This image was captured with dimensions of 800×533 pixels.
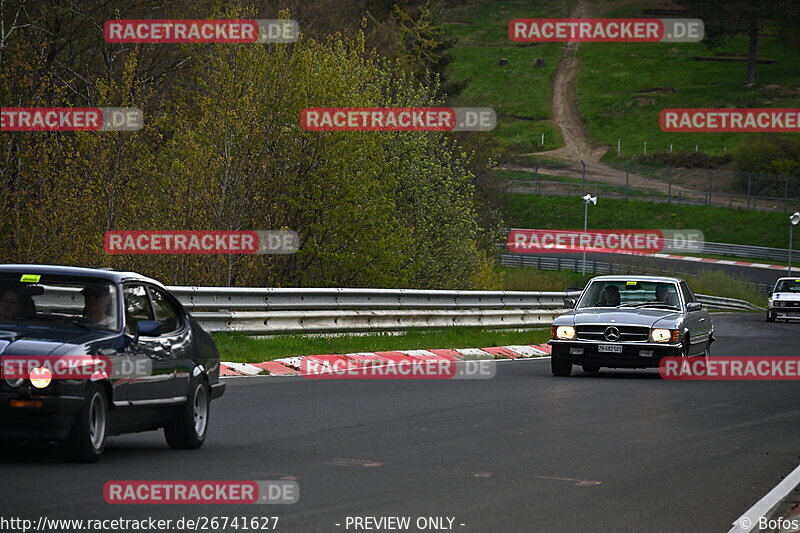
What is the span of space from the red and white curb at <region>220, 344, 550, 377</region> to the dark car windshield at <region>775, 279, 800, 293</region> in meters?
23.5

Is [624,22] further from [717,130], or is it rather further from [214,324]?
[214,324]

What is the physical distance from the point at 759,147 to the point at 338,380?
311 ft

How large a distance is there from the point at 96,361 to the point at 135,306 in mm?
1253

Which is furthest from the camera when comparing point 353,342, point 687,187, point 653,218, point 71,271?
point 687,187

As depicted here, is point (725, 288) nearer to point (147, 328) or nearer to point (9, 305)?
point (147, 328)

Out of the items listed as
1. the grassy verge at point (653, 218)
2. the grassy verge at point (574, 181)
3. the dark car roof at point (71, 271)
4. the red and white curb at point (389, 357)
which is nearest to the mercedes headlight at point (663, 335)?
the red and white curb at point (389, 357)

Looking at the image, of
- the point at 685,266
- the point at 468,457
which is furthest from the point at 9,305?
the point at 685,266

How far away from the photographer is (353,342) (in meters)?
24.7

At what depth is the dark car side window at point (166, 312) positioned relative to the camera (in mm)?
11758

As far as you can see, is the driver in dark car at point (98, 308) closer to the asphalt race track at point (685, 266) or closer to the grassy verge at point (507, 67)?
the asphalt race track at point (685, 266)

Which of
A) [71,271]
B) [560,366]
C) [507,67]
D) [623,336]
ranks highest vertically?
[507,67]

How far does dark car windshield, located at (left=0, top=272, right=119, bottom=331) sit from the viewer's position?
A: 35.4 ft

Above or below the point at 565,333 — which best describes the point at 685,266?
below

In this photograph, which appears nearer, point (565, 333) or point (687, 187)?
point (565, 333)
